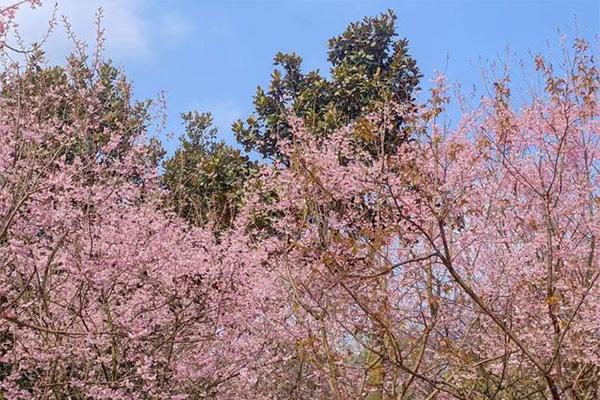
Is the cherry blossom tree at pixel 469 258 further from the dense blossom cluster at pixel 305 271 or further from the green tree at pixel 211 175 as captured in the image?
the green tree at pixel 211 175

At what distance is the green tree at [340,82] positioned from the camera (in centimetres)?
1489

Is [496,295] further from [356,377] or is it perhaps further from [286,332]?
[286,332]

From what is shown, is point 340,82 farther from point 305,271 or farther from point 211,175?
point 305,271

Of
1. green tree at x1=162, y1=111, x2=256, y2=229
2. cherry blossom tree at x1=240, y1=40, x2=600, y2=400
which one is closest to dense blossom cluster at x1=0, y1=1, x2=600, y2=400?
cherry blossom tree at x1=240, y1=40, x2=600, y2=400

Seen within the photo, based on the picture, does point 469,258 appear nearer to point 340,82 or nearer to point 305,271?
point 305,271

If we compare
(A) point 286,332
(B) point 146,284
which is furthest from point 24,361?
(A) point 286,332

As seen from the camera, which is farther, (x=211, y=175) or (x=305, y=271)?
(x=211, y=175)

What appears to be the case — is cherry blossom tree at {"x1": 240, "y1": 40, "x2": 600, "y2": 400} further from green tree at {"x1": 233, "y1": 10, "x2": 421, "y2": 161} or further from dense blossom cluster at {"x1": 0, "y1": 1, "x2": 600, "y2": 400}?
green tree at {"x1": 233, "y1": 10, "x2": 421, "y2": 161}

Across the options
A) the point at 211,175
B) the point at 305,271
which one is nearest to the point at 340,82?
the point at 211,175

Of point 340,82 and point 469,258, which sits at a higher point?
point 340,82

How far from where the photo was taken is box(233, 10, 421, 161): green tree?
14.9 metres

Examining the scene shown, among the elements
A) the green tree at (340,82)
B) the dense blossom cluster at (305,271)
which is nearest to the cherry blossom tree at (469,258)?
the dense blossom cluster at (305,271)

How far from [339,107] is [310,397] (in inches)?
262

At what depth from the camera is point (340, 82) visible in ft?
49.7
